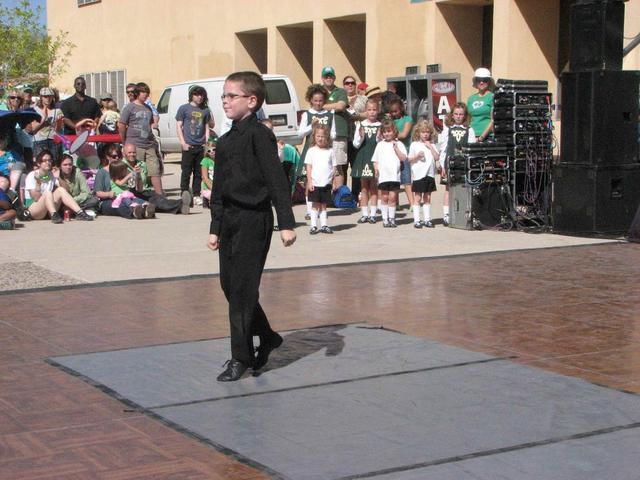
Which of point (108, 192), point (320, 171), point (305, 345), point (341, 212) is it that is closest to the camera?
point (305, 345)

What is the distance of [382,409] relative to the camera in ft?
18.8

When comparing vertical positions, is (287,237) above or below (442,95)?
below

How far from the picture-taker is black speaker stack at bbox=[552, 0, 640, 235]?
42.8 feet

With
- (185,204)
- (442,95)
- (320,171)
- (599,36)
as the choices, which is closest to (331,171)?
(320,171)

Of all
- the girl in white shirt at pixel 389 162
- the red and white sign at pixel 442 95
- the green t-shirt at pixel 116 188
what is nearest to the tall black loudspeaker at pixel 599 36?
the girl in white shirt at pixel 389 162

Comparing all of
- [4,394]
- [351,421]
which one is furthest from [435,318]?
[4,394]

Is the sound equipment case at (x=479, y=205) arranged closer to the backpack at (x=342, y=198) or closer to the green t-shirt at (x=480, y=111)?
the green t-shirt at (x=480, y=111)

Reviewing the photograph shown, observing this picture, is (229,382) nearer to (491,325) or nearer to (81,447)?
(81,447)

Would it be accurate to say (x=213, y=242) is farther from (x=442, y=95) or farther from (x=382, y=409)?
(x=442, y=95)

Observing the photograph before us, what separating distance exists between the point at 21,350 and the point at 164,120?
2049 cm

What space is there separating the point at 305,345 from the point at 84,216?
8.50 m

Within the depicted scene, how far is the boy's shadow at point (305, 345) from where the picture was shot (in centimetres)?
690

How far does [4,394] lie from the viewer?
238 inches

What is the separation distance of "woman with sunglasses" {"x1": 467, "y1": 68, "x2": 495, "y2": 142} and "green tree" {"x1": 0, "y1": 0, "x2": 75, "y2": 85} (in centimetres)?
2897
